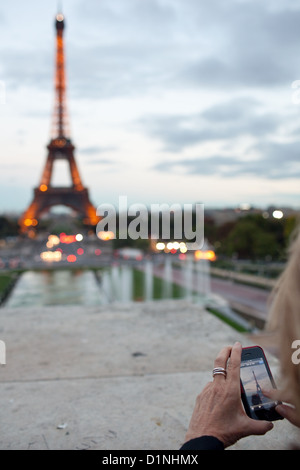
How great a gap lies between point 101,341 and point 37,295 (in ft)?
60.5

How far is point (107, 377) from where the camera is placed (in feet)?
14.2

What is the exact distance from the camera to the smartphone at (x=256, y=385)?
1584mm

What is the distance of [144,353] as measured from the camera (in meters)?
5.10

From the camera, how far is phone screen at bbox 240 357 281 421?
1.58 metres

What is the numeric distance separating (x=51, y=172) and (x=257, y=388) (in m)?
63.7

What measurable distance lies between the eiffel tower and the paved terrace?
5564 cm

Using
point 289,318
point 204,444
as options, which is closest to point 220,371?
point 204,444

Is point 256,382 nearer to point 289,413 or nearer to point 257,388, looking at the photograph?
point 257,388

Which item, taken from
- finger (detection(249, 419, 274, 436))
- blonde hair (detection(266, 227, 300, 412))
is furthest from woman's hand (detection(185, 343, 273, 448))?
blonde hair (detection(266, 227, 300, 412))

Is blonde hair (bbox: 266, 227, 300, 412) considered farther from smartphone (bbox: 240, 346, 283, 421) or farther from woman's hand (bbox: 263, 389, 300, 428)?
smartphone (bbox: 240, 346, 283, 421)

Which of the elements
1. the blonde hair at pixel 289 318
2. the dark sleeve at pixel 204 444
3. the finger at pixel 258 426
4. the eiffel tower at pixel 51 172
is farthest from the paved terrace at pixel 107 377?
the eiffel tower at pixel 51 172

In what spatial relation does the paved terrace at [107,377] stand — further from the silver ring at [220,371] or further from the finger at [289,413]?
the silver ring at [220,371]
